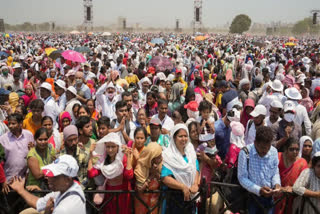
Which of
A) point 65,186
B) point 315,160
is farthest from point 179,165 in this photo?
point 315,160

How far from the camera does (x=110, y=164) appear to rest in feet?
10.3

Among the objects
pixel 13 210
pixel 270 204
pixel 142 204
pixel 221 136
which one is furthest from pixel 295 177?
pixel 13 210

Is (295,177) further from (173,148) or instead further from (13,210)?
(13,210)

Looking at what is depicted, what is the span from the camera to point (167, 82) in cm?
695

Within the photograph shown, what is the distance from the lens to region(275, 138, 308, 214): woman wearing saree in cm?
322

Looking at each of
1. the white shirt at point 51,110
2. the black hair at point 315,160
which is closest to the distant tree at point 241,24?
the white shirt at point 51,110

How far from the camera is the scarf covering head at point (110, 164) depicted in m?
3.12

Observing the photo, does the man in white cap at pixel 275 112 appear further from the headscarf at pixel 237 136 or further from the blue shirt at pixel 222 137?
the headscarf at pixel 237 136

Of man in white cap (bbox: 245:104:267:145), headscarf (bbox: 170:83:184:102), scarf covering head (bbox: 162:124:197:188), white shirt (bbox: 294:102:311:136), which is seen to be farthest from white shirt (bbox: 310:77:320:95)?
scarf covering head (bbox: 162:124:197:188)

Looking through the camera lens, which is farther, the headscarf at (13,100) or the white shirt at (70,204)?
the headscarf at (13,100)

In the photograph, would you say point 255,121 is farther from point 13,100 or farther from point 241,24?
point 241,24

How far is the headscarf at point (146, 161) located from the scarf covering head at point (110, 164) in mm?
190

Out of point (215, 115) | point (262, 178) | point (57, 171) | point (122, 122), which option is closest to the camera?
point (57, 171)

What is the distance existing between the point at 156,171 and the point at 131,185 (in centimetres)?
41
